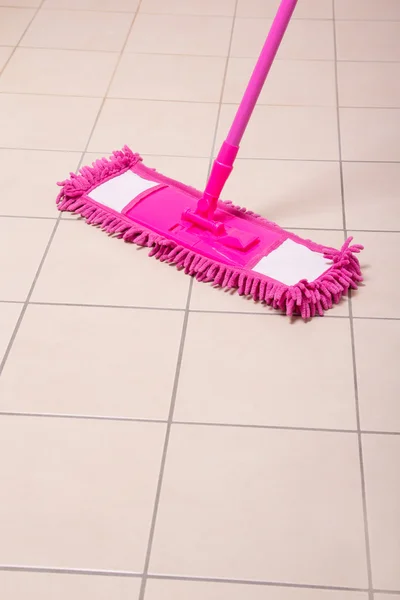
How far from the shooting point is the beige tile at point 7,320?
138 cm

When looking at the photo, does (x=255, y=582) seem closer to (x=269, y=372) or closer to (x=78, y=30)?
(x=269, y=372)

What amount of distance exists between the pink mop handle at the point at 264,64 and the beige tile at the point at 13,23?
3.80ft

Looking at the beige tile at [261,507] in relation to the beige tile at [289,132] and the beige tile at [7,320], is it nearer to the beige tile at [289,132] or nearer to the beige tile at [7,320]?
the beige tile at [7,320]

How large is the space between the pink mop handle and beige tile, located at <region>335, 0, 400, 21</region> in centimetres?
113

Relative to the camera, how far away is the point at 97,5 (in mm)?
2553

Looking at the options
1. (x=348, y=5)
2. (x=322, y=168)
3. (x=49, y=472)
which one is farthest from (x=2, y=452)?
(x=348, y=5)

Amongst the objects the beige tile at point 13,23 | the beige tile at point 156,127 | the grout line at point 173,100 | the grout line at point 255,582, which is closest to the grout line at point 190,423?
the grout line at point 255,582

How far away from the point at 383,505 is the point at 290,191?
0.83m

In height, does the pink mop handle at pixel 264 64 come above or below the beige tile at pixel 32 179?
above

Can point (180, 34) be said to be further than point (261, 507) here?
Yes

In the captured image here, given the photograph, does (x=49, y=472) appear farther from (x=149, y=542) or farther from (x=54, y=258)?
(x=54, y=258)

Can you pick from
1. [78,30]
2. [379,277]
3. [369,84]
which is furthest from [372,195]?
[78,30]

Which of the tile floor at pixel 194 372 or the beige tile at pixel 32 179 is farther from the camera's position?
the beige tile at pixel 32 179

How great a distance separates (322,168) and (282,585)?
106 cm
